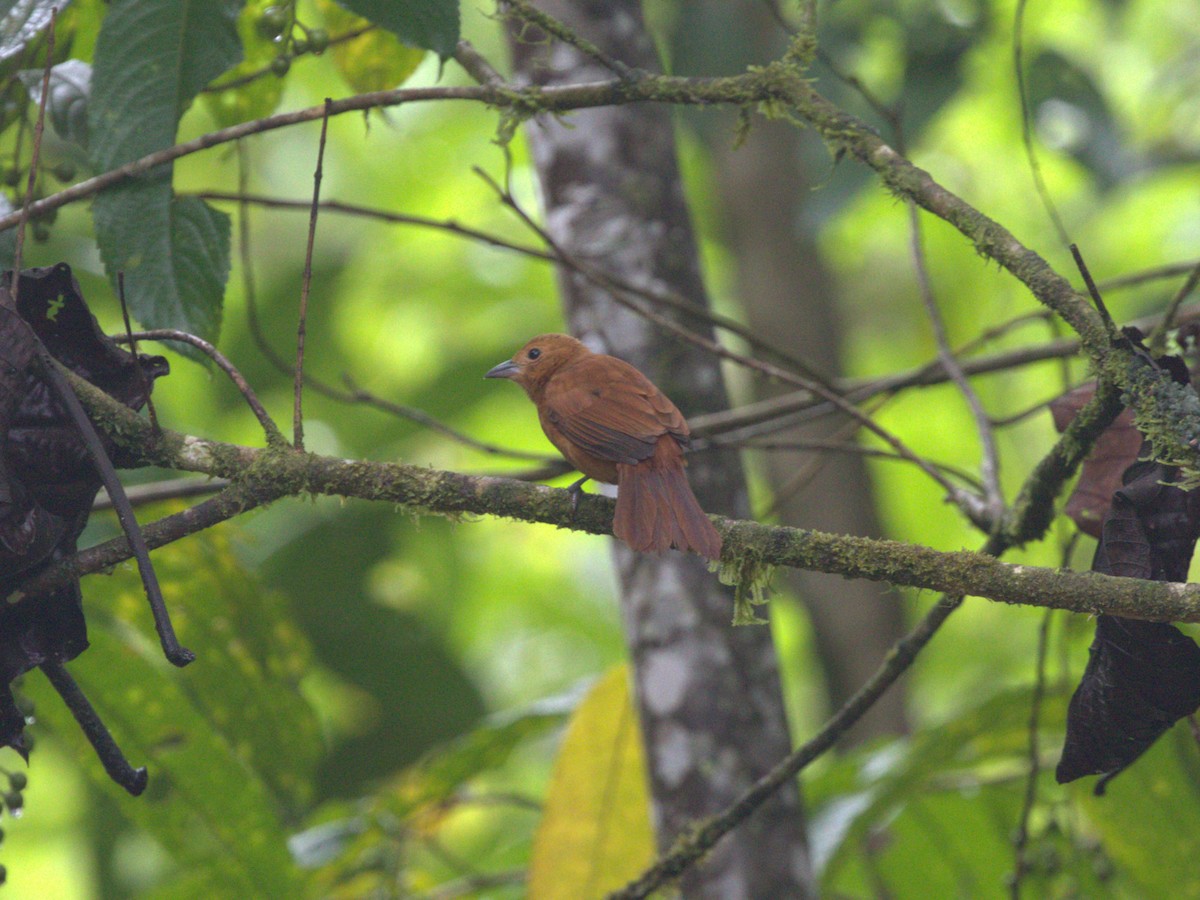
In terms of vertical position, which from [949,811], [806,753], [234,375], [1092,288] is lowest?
[949,811]

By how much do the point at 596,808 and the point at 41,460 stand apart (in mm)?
1970

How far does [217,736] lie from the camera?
259 cm

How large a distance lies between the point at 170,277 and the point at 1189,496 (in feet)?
5.20

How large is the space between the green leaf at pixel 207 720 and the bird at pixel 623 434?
905 mm

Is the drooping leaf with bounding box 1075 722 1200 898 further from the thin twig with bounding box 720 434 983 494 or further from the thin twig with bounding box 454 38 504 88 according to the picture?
the thin twig with bounding box 454 38 504 88

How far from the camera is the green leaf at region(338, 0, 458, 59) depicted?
1.93 metres

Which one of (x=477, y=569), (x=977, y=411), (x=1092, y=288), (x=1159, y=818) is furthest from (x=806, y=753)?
(x=477, y=569)

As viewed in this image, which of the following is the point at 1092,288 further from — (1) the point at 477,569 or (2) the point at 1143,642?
(1) the point at 477,569

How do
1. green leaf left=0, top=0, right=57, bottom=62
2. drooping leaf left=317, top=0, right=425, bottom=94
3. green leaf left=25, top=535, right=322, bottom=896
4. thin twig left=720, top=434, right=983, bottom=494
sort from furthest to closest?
drooping leaf left=317, top=0, right=425, bottom=94
green leaf left=25, top=535, right=322, bottom=896
thin twig left=720, top=434, right=983, bottom=494
green leaf left=0, top=0, right=57, bottom=62

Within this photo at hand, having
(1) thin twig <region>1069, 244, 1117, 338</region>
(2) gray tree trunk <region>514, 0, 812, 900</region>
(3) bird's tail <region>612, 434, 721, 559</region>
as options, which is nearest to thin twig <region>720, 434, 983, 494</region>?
(2) gray tree trunk <region>514, 0, 812, 900</region>

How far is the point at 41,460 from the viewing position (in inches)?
59.7

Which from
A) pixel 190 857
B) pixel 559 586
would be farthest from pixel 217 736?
pixel 559 586

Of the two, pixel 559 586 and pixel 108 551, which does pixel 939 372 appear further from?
pixel 559 586

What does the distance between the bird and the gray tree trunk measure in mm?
277
